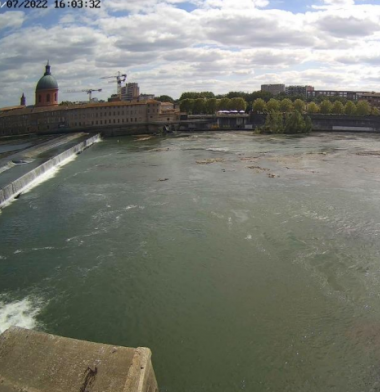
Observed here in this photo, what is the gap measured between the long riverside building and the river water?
150 ft

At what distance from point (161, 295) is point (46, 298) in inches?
135

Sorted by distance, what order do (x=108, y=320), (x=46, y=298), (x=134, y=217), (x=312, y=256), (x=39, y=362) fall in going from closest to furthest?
(x=39, y=362), (x=108, y=320), (x=46, y=298), (x=312, y=256), (x=134, y=217)

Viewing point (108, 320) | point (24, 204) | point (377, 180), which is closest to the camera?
point (108, 320)

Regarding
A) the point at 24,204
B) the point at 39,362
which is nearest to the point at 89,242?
the point at 24,204

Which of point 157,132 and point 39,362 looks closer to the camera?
point 39,362

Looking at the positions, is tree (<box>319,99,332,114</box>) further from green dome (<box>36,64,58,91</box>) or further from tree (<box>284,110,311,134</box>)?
green dome (<box>36,64,58,91</box>)

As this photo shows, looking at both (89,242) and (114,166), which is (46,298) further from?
(114,166)

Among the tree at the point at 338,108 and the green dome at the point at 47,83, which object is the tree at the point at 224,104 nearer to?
the tree at the point at 338,108

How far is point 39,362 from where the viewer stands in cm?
633

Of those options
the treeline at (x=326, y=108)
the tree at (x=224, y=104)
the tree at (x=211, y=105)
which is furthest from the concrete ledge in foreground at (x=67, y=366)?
the tree at (x=224, y=104)

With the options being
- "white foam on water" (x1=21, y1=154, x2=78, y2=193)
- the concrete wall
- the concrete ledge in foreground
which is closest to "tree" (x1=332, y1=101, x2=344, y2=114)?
the concrete wall

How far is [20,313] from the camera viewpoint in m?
11.4

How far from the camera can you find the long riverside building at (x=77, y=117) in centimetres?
6881

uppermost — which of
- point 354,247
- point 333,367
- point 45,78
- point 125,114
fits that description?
point 45,78
